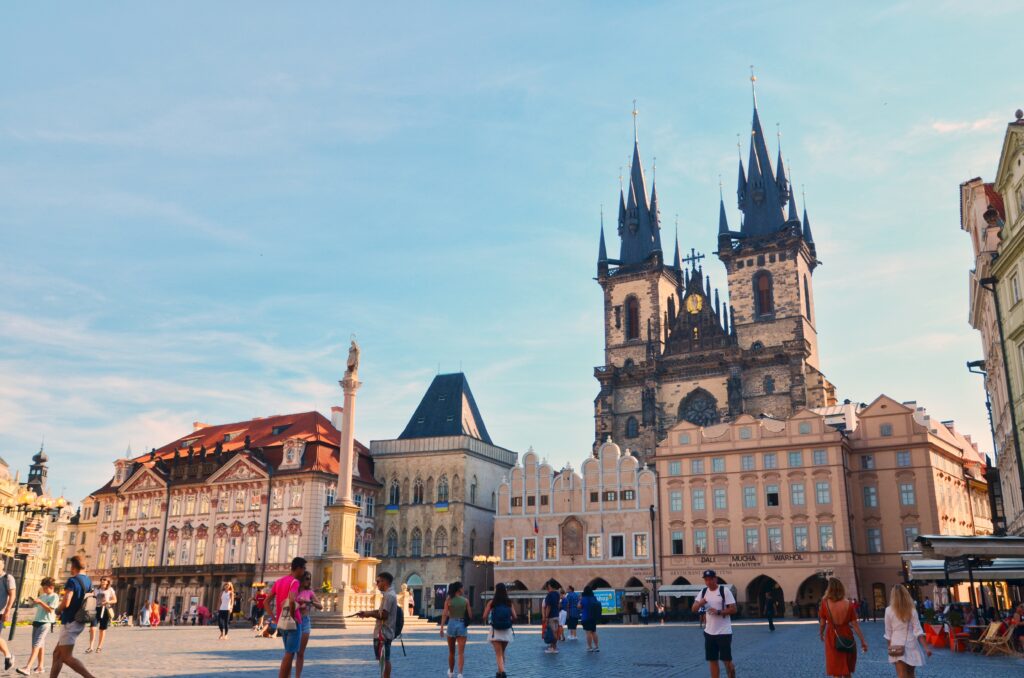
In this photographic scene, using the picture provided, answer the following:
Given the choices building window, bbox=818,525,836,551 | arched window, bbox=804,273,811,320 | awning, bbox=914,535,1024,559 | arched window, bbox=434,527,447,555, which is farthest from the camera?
arched window, bbox=804,273,811,320

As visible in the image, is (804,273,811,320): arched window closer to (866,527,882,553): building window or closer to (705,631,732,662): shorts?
(866,527,882,553): building window

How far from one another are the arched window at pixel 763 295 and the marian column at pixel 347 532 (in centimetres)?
4190

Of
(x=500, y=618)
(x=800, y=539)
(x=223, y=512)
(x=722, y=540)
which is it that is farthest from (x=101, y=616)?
(x=223, y=512)

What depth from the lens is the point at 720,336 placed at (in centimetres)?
7300

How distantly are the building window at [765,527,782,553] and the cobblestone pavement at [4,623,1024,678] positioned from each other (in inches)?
1127

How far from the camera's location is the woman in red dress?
419 inches

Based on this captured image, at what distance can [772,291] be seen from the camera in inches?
2859

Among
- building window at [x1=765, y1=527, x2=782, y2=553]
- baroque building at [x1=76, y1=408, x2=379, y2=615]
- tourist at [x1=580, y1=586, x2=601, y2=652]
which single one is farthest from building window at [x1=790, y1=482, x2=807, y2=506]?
tourist at [x1=580, y1=586, x2=601, y2=652]

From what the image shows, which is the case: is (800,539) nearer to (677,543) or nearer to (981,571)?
(677,543)

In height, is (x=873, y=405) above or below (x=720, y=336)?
below

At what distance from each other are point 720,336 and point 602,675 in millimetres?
60405

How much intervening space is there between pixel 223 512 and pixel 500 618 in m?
52.9

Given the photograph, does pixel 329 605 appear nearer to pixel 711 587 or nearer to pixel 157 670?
pixel 157 670

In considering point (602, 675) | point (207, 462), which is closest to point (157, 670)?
point (602, 675)
